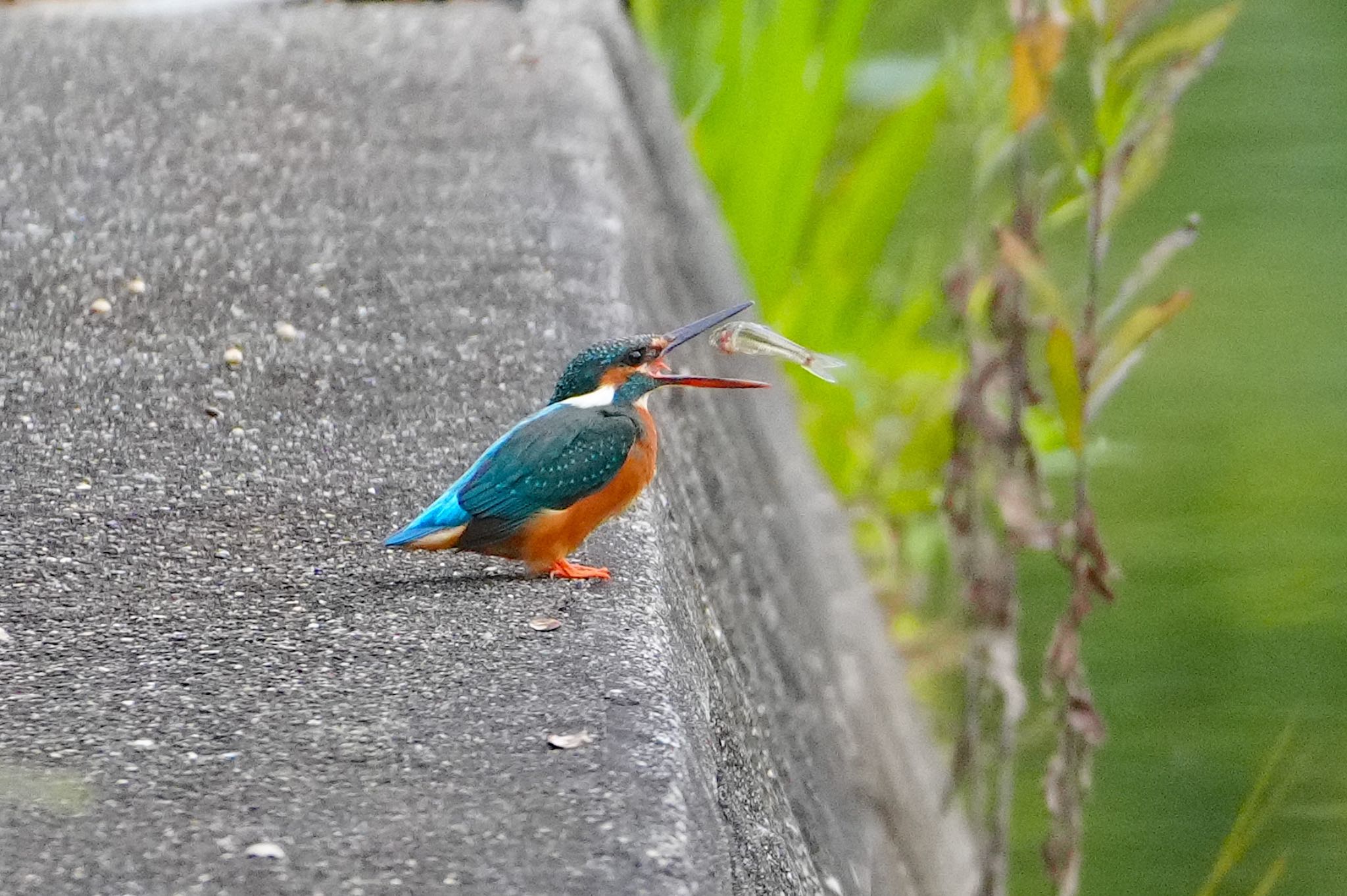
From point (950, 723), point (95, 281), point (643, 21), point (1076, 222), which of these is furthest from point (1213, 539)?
point (95, 281)

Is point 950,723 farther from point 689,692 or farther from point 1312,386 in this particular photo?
point 689,692

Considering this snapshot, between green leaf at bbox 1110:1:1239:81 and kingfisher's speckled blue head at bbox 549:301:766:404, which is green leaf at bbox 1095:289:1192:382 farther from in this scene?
kingfisher's speckled blue head at bbox 549:301:766:404

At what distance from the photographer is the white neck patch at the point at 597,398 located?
1.85 meters

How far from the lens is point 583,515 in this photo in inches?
70.8

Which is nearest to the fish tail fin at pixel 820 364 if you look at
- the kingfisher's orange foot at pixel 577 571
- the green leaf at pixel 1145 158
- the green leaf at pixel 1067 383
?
the kingfisher's orange foot at pixel 577 571

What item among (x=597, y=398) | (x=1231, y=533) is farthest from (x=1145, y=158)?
(x=1231, y=533)

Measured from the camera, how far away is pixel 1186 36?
98.0 inches

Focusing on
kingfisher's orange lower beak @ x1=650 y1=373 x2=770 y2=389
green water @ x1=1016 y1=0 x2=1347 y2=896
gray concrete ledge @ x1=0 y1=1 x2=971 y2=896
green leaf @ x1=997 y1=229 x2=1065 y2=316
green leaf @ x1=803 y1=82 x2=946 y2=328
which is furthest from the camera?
green leaf @ x1=803 y1=82 x2=946 y2=328

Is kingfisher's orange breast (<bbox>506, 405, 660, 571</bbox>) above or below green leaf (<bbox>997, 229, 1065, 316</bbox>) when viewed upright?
above

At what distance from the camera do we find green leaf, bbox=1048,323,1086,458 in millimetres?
2438

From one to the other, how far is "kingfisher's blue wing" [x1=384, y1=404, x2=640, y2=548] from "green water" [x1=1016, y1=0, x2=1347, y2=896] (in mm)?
2454

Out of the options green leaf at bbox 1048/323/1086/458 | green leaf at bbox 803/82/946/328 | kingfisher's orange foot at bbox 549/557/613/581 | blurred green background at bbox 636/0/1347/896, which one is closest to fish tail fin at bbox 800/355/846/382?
kingfisher's orange foot at bbox 549/557/613/581

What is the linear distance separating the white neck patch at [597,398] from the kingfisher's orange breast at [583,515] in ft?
0.13

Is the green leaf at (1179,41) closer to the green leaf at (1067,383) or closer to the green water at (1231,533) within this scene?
the green leaf at (1067,383)
